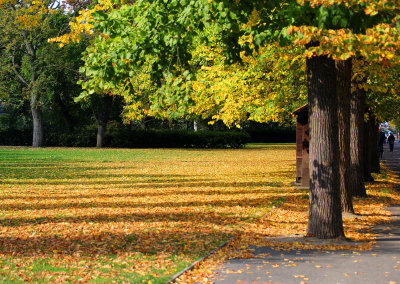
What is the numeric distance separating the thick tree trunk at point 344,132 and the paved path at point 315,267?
3.50 m

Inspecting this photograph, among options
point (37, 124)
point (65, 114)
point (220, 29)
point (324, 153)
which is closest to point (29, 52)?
point (37, 124)

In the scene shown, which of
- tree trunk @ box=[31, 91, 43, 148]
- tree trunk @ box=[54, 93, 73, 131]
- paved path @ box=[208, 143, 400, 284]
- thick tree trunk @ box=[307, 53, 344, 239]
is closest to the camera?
paved path @ box=[208, 143, 400, 284]

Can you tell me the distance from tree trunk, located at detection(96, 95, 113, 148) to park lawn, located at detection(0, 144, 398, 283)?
29080 millimetres

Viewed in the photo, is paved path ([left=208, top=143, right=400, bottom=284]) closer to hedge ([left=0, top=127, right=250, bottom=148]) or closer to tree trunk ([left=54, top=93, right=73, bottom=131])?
hedge ([left=0, top=127, right=250, bottom=148])

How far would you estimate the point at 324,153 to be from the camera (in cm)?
889

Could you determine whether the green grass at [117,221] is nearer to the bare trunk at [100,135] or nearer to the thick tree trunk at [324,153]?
the thick tree trunk at [324,153]

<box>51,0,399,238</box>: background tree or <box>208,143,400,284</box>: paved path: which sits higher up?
<box>51,0,399,238</box>: background tree

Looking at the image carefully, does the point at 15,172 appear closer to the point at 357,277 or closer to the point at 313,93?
the point at 313,93

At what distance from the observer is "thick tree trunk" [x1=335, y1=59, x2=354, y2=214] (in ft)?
38.9

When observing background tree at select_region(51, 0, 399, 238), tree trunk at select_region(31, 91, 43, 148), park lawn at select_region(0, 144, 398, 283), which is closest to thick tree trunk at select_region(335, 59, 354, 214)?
park lawn at select_region(0, 144, 398, 283)

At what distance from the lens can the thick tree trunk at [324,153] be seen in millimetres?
8844

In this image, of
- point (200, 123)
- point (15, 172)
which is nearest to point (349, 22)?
point (15, 172)

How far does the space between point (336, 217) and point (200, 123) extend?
57511 mm

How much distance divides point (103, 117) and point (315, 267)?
4344cm
